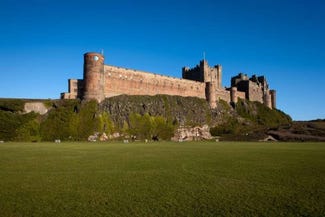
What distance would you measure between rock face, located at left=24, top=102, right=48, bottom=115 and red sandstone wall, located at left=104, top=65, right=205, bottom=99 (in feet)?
50.2

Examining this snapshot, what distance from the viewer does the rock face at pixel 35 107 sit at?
65.7 metres

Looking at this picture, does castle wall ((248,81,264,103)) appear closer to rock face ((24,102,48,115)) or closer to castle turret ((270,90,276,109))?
castle turret ((270,90,276,109))

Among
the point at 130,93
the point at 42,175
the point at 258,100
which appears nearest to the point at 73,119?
the point at 130,93

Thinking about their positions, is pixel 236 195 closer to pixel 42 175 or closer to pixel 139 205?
pixel 139 205

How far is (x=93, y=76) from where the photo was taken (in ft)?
232

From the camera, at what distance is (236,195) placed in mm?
9875

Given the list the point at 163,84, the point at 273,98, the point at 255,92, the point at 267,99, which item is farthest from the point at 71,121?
the point at 273,98

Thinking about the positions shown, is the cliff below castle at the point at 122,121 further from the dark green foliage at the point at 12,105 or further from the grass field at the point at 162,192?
the grass field at the point at 162,192

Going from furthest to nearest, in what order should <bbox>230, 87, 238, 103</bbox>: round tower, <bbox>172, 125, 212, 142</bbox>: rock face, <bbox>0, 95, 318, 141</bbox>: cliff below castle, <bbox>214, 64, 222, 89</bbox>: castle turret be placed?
<bbox>214, 64, 222, 89</bbox>: castle turret < <bbox>230, 87, 238, 103</bbox>: round tower < <bbox>172, 125, 212, 142</bbox>: rock face < <bbox>0, 95, 318, 141</bbox>: cliff below castle

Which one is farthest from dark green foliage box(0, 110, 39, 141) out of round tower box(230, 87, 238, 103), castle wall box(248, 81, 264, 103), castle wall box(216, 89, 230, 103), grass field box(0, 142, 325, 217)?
castle wall box(248, 81, 264, 103)

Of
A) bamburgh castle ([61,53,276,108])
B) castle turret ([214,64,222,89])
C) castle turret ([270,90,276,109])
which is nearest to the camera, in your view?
bamburgh castle ([61,53,276,108])

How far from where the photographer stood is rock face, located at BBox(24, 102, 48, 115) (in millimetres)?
65688

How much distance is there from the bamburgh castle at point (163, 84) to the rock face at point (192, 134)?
15656mm

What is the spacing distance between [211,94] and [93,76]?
4141cm
